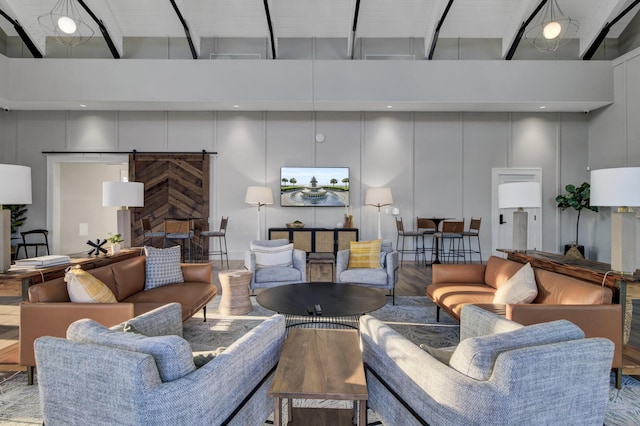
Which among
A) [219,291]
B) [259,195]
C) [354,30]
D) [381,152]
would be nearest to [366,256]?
[219,291]

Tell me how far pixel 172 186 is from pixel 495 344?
7351 mm

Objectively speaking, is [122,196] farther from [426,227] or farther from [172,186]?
[426,227]

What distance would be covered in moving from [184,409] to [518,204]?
11.5ft

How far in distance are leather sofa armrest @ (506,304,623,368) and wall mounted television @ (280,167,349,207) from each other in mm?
5304

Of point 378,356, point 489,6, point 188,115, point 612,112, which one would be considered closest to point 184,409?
point 378,356

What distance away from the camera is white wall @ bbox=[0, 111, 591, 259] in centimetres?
738

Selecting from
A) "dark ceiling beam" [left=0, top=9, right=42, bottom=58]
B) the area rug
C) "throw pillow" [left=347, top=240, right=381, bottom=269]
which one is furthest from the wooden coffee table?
"dark ceiling beam" [left=0, top=9, right=42, bottom=58]

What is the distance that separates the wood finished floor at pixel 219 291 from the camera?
242 centimetres

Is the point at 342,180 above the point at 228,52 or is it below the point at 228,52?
below

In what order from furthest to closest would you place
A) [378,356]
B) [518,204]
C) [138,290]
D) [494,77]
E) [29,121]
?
1. [29,121]
2. [494,77]
3. [518,204]
4. [138,290]
5. [378,356]

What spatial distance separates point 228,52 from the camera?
732cm

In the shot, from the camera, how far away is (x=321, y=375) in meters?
1.43

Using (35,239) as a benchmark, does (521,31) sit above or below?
above

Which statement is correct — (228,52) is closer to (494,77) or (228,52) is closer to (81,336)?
(494,77)
